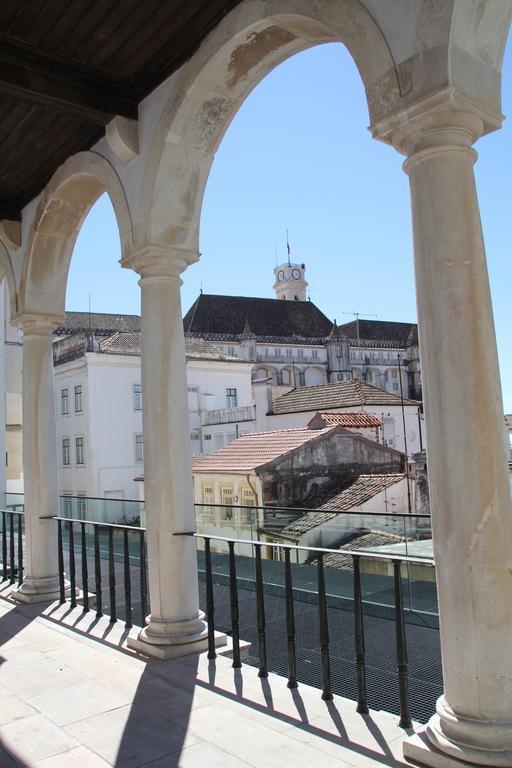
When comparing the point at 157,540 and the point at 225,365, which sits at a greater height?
the point at 225,365

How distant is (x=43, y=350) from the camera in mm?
5250

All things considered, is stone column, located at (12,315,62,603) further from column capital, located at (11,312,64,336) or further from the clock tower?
the clock tower

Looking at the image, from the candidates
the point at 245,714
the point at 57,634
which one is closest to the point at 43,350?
the point at 57,634

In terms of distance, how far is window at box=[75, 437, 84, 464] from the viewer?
84.2ft

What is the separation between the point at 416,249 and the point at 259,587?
1.73 meters

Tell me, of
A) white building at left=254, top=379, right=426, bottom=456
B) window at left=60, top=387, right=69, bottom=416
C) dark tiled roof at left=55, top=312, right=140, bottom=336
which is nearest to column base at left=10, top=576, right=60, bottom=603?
white building at left=254, top=379, right=426, bottom=456

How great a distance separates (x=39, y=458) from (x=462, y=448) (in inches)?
154

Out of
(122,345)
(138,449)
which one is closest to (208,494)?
(138,449)

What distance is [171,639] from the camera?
3.53 meters

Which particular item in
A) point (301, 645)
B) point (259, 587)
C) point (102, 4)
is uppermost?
point (102, 4)

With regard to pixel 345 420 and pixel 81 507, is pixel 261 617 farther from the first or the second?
pixel 345 420

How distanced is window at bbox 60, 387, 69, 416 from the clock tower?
154 feet

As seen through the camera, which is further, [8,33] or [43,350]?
[43,350]

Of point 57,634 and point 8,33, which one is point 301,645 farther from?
point 8,33
